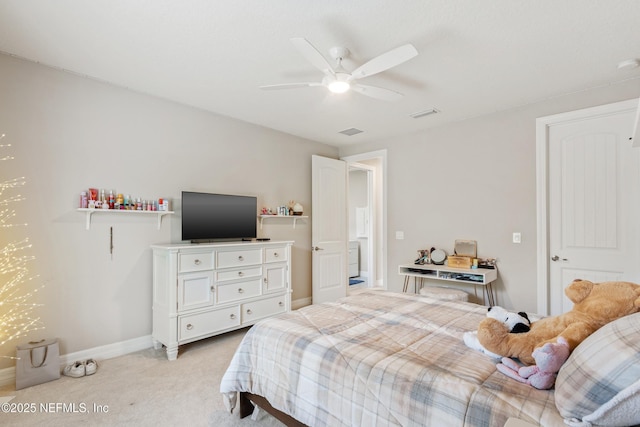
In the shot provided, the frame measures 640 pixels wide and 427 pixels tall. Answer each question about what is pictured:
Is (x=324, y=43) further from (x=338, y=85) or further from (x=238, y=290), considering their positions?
(x=238, y=290)

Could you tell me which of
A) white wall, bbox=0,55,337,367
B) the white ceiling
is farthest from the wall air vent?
white wall, bbox=0,55,337,367

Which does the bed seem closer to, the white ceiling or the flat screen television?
the flat screen television

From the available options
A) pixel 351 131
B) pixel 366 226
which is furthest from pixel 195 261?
pixel 366 226

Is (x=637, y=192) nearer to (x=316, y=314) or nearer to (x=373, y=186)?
(x=316, y=314)

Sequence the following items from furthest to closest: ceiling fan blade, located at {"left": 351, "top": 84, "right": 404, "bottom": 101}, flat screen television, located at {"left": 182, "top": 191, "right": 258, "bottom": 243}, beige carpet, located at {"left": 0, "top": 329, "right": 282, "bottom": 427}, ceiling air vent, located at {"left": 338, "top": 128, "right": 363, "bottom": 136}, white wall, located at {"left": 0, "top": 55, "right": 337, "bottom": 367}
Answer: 1. ceiling air vent, located at {"left": 338, "top": 128, "right": 363, "bottom": 136}
2. flat screen television, located at {"left": 182, "top": 191, "right": 258, "bottom": 243}
3. white wall, located at {"left": 0, "top": 55, "right": 337, "bottom": 367}
4. ceiling fan blade, located at {"left": 351, "top": 84, "right": 404, "bottom": 101}
5. beige carpet, located at {"left": 0, "top": 329, "right": 282, "bottom": 427}

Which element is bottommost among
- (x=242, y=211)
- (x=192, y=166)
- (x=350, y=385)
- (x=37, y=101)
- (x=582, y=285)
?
(x=350, y=385)

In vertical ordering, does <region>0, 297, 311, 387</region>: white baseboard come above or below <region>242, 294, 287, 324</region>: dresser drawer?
below

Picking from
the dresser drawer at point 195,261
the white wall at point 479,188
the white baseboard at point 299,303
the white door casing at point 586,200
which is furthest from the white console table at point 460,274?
the dresser drawer at point 195,261

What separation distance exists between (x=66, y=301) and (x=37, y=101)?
1.70m

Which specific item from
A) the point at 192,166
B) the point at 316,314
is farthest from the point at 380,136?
the point at 316,314

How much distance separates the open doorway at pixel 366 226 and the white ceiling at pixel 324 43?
3020 millimetres

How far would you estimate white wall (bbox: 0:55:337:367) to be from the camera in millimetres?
2607

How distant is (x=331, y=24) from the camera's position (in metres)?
2.11

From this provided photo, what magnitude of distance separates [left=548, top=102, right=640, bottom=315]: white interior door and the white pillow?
2.55 m
